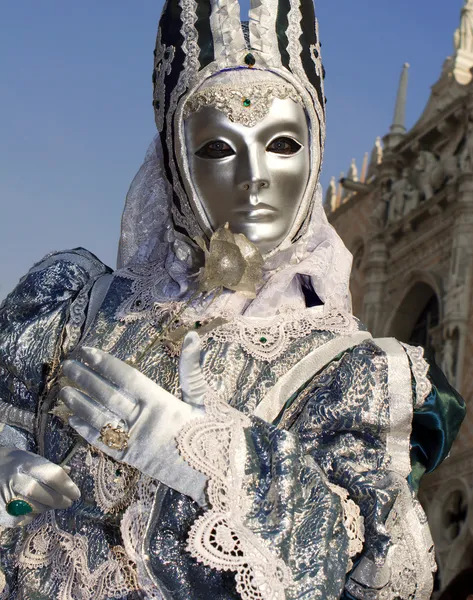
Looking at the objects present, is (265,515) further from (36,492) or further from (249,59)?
(249,59)

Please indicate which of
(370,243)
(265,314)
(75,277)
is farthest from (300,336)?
(370,243)

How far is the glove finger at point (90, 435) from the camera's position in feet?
5.27

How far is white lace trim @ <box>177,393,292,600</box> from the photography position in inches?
58.6

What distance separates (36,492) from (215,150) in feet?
2.39

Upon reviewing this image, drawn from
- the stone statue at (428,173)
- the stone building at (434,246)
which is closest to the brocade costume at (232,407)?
the stone building at (434,246)

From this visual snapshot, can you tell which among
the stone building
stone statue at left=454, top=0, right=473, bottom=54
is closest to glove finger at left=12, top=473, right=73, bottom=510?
the stone building

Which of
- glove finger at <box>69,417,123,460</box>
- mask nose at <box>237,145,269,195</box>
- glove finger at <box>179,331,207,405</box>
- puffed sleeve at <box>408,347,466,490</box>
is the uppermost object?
mask nose at <box>237,145,269,195</box>

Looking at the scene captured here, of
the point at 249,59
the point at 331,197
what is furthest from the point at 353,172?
the point at 249,59

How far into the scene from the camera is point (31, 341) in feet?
6.39

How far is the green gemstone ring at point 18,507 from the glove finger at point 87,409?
6.9 inches

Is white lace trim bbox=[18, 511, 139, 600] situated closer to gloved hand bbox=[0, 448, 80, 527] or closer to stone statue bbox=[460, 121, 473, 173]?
gloved hand bbox=[0, 448, 80, 527]

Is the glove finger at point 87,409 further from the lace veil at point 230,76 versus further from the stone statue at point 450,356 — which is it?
the stone statue at point 450,356

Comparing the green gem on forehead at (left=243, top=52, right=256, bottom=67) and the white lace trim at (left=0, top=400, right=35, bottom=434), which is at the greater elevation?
the green gem on forehead at (left=243, top=52, right=256, bottom=67)

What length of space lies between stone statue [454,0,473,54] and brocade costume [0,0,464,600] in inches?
381
